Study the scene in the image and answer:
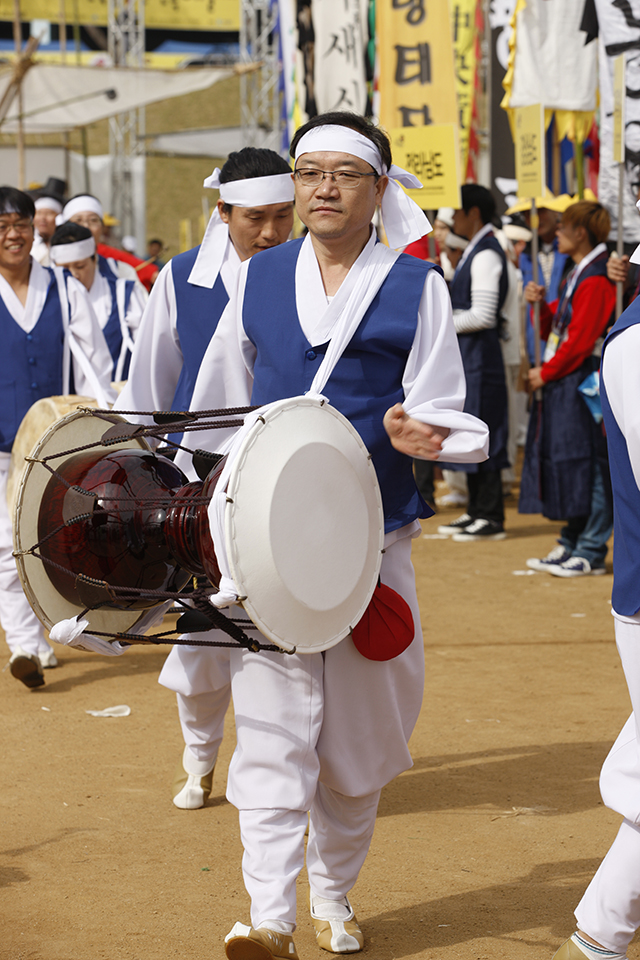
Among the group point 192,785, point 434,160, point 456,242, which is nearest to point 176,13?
point 456,242

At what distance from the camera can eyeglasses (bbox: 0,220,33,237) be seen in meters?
5.41

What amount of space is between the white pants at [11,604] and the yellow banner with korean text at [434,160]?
12.8 ft

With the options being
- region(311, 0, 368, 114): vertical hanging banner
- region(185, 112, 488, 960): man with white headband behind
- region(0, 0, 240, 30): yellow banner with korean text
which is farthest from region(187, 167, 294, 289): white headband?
region(0, 0, 240, 30): yellow banner with korean text

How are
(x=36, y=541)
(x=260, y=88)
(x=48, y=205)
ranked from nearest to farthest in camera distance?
(x=36, y=541) < (x=48, y=205) < (x=260, y=88)

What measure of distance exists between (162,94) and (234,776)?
54.3 ft

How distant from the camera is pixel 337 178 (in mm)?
2857

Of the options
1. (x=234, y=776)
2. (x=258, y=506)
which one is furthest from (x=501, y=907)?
(x=258, y=506)

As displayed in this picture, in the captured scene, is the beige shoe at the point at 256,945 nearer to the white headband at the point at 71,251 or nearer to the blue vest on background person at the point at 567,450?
the blue vest on background person at the point at 567,450

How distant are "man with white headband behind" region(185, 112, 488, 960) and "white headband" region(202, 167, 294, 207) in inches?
30.4

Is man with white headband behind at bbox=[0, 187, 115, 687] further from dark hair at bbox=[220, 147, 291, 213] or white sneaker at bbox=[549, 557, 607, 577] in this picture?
white sneaker at bbox=[549, 557, 607, 577]

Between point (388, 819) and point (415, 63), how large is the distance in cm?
646

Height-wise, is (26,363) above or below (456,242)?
below

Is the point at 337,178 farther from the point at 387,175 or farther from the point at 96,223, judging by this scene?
the point at 96,223

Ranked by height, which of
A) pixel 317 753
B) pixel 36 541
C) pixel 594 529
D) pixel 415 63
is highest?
pixel 415 63
